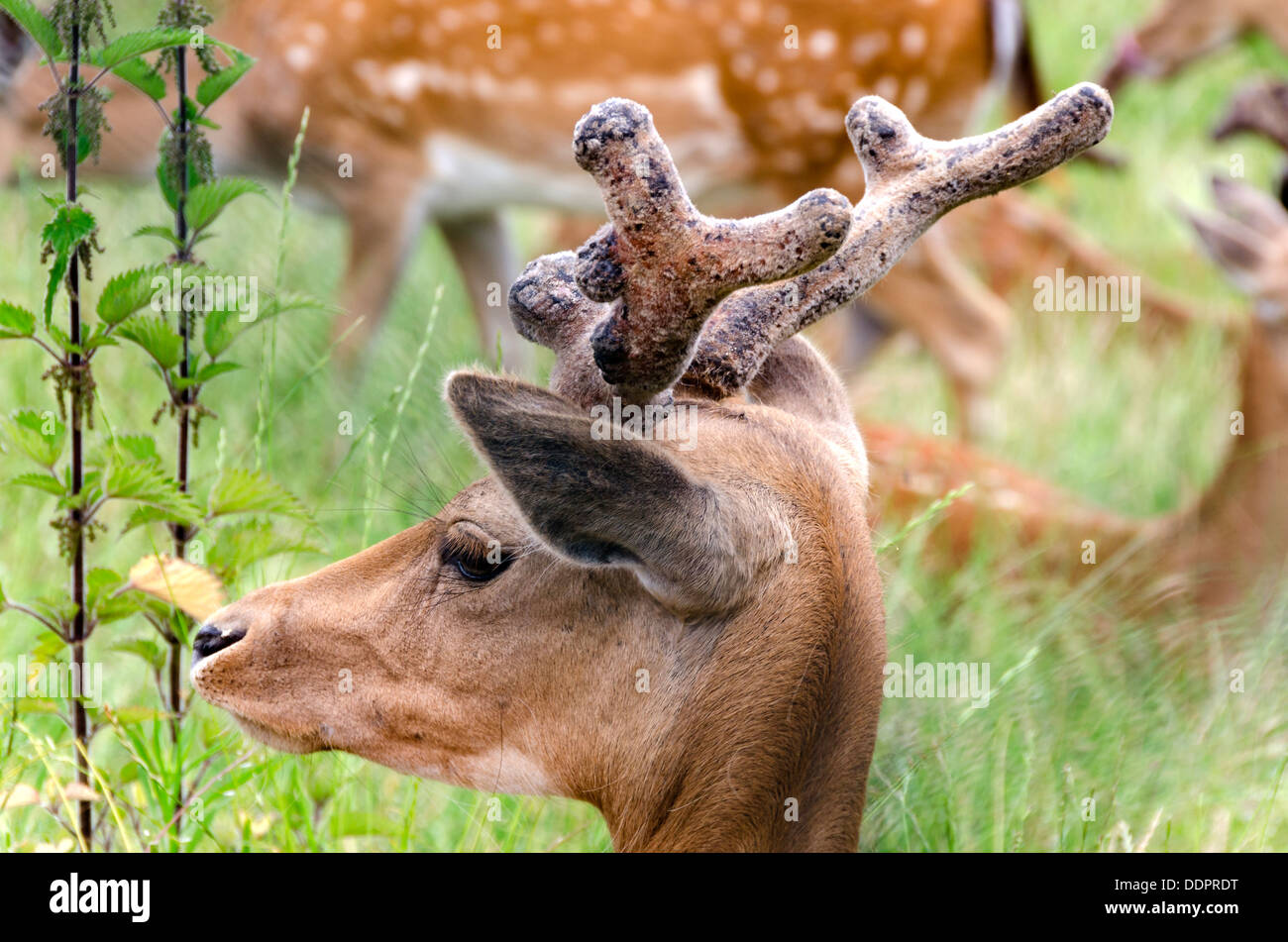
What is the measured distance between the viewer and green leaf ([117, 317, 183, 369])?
2.57m

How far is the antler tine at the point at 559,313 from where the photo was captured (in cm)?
229

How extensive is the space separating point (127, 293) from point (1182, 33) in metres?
6.98

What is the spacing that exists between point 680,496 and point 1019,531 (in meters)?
3.15

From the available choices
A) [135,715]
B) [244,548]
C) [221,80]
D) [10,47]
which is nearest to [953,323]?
[10,47]

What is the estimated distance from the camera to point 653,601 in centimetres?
223

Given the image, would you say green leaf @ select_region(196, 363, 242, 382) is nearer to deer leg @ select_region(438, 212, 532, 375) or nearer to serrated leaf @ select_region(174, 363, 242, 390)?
serrated leaf @ select_region(174, 363, 242, 390)

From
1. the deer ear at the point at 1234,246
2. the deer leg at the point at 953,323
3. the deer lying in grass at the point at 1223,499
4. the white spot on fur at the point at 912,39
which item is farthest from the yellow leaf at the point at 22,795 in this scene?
the deer leg at the point at 953,323

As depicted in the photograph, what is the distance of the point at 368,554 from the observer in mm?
2480

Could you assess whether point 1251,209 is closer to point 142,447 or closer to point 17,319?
point 142,447

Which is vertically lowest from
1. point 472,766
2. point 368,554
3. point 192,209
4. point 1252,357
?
point 472,766

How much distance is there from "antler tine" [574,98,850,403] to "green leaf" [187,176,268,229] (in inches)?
34.5

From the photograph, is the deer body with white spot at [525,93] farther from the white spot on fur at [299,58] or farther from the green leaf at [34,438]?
the green leaf at [34,438]
